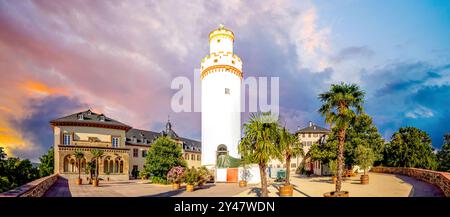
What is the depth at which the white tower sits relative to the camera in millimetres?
44781

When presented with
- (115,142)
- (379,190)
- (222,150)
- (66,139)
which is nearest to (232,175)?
(222,150)

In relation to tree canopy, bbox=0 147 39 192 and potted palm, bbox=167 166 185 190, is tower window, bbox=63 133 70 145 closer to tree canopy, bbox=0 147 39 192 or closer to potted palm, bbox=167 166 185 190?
tree canopy, bbox=0 147 39 192

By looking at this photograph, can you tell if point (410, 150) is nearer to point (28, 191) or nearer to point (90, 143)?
point (28, 191)

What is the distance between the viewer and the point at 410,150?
1890 inches

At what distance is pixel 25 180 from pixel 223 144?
89.2 ft

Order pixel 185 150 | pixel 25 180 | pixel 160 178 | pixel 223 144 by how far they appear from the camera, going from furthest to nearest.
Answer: pixel 185 150 < pixel 223 144 < pixel 160 178 < pixel 25 180

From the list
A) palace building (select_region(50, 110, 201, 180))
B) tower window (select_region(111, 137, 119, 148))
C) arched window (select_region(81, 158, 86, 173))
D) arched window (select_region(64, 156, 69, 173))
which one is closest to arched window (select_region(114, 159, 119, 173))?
palace building (select_region(50, 110, 201, 180))

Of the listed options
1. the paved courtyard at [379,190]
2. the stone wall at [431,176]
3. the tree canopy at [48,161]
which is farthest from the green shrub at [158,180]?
the stone wall at [431,176]

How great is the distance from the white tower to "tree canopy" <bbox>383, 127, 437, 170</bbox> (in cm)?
2877

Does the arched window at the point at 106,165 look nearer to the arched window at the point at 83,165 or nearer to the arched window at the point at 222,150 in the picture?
the arched window at the point at 83,165

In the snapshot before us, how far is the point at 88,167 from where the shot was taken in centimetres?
4250

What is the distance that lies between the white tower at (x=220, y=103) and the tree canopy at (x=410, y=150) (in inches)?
1133
